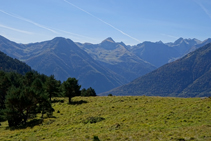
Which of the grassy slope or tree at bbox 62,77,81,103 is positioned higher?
tree at bbox 62,77,81,103

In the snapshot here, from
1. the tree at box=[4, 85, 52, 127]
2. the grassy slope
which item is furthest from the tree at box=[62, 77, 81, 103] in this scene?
the grassy slope

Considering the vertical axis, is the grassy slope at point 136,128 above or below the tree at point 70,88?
below

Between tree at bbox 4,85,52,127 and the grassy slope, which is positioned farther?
tree at bbox 4,85,52,127

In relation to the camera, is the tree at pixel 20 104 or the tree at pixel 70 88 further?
the tree at pixel 70 88

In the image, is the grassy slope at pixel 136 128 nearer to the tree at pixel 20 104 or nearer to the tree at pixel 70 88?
the tree at pixel 20 104

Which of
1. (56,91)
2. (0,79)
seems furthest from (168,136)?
(0,79)

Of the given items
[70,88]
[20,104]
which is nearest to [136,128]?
[20,104]

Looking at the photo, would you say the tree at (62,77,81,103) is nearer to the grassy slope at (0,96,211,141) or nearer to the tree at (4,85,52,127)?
the tree at (4,85,52,127)

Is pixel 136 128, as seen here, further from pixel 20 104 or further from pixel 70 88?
pixel 70 88

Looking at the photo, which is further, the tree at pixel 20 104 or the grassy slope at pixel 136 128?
the tree at pixel 20 104

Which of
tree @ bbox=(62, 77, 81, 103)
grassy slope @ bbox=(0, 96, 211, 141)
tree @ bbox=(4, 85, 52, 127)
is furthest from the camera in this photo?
tree @ bbox=(62, 77, 81, 103)

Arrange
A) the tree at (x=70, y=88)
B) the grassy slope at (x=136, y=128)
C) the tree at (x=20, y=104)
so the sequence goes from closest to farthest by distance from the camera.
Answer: the grassy slope at (x=136, y=128) → the tree at (x=20, y=104) → the tree at (x=70, y=88)

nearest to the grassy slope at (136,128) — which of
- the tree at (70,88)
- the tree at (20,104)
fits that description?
the tree at (20,104)

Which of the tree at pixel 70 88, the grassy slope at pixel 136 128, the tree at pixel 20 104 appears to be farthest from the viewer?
the tree at pixel 70 88
